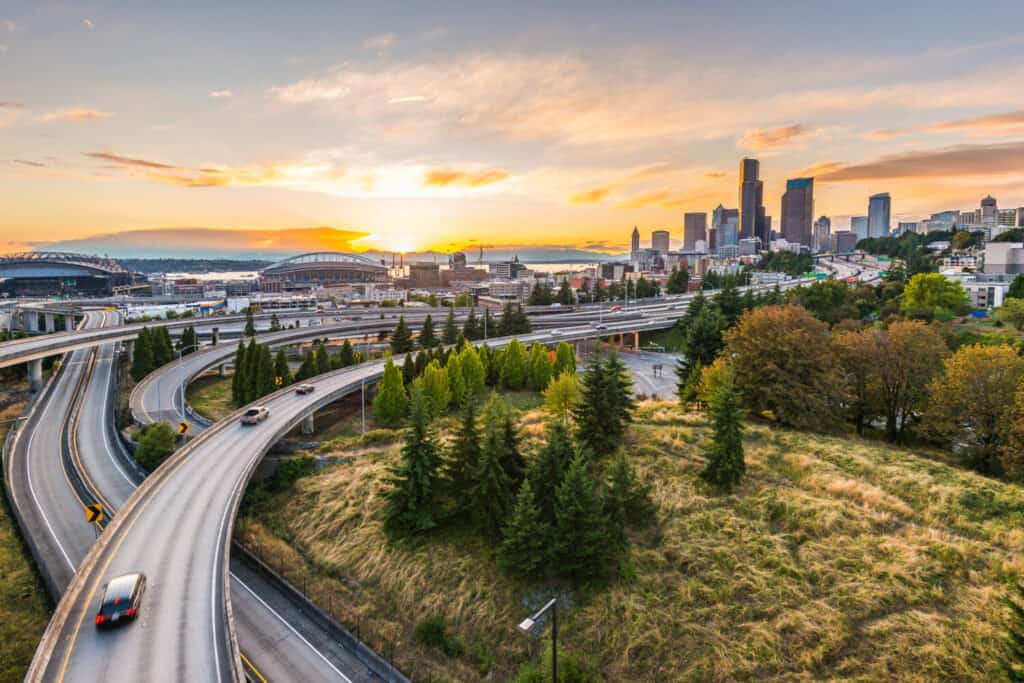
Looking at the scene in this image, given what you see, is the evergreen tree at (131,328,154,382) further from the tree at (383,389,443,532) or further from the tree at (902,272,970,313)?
the tree at (902,272,970,313)

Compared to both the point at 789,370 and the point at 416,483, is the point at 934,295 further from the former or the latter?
the point at 416,483

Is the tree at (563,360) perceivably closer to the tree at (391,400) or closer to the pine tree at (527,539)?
the tree at (391,400)

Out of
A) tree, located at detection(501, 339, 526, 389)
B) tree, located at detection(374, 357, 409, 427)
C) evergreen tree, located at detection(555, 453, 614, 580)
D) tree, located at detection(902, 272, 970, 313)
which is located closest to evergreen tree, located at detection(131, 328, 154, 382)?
tree, located at detection(374, 357, 409, 427)

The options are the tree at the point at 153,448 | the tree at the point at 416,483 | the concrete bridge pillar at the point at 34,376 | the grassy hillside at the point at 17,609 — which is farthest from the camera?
the concrete bridge pillar at the point at 34,376

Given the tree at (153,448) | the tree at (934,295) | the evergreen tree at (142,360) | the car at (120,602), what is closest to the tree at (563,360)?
the tree at (153,448)

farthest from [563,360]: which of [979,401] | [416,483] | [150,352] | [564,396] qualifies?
[150,352]
